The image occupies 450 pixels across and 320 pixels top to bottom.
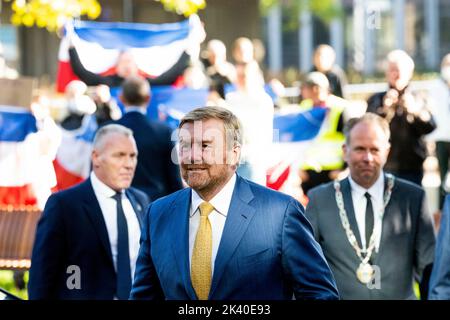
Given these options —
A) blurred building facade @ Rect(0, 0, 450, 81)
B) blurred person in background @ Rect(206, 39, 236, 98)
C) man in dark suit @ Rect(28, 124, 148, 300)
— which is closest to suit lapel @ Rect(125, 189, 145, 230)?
man in dark suit @ Rect(28, 124, 148, 300)

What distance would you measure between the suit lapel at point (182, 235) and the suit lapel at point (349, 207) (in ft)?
7.02

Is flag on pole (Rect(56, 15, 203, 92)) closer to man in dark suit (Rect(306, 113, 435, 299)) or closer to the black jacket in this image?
the black jacket

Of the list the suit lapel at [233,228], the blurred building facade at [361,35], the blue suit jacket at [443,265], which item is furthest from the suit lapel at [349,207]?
→ the blurred building facade at [361,35]

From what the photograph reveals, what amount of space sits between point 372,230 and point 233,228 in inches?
90.4

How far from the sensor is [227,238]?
479 cm

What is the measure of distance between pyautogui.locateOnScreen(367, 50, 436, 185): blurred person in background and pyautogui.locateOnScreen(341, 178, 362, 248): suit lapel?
146 inches

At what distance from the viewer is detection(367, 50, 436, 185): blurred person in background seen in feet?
35.3

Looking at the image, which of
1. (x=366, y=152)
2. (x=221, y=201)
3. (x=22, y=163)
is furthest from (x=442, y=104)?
(x=221, y=201)

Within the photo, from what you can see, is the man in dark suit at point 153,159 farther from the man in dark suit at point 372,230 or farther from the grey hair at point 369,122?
the man in dark suit at point 372,230

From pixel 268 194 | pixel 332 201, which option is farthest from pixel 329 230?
pixel 268 194

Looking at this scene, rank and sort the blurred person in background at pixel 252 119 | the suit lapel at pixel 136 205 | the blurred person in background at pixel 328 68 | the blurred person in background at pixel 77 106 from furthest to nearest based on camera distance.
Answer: the blurred person in background at pixel 328 68, the blurred person in background at pixel 77 106, the blurred person in background at pixel 252 119, the suit lapel at pixel 136 205

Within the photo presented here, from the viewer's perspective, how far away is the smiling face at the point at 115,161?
23.8 feet

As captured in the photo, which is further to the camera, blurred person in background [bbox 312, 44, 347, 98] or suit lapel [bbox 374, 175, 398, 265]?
blurred person in background [bbox 312, 44, 347, 98]
